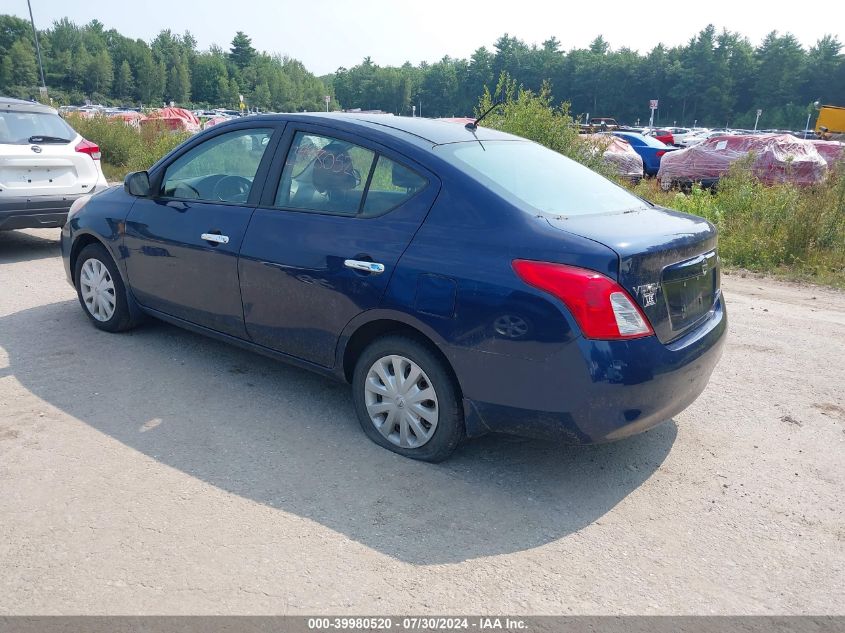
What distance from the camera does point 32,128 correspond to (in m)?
8.27

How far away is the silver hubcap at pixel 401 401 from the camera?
3564 millimetres

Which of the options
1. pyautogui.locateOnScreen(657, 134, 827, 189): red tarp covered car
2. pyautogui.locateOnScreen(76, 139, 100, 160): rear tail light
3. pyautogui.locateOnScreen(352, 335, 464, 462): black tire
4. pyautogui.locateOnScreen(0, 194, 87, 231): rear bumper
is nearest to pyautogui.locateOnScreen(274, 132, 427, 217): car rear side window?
pyautogui.locateOnScreen(352, 335, 464, 462): black tire

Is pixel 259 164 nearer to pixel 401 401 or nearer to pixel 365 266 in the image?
pixel 365 266

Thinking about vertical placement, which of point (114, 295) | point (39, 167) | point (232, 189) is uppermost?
point (232, 189)

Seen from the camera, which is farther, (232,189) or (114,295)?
(114,295)

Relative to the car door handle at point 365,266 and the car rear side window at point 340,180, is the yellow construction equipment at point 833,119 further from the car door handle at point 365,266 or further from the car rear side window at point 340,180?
the car door handle at point 365,266

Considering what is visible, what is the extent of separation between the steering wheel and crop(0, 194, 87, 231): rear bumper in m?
4.53

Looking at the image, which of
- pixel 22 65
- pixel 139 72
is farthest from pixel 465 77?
pixel 22 65

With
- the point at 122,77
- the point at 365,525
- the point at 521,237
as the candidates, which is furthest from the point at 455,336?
the point at 122,77

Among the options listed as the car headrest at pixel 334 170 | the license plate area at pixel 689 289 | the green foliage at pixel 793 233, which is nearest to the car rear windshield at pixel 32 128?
the car headrest at pixel 334 170

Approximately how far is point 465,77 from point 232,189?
142453 millimetres

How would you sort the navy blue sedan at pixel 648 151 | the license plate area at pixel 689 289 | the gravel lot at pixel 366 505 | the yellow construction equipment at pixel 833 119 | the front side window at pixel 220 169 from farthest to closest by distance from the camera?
the yellow construction equipment at pixel 833 119 → the navy blue sedan at pixel 648 151 → the front side window at pixel 220 169 → the license plate area at pixel 689 289 → the gravel lot at pixel 366 505

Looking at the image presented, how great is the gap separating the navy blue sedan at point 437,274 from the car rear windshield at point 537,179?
16 mm

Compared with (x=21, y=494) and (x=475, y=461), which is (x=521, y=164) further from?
(x=21, y=494)
